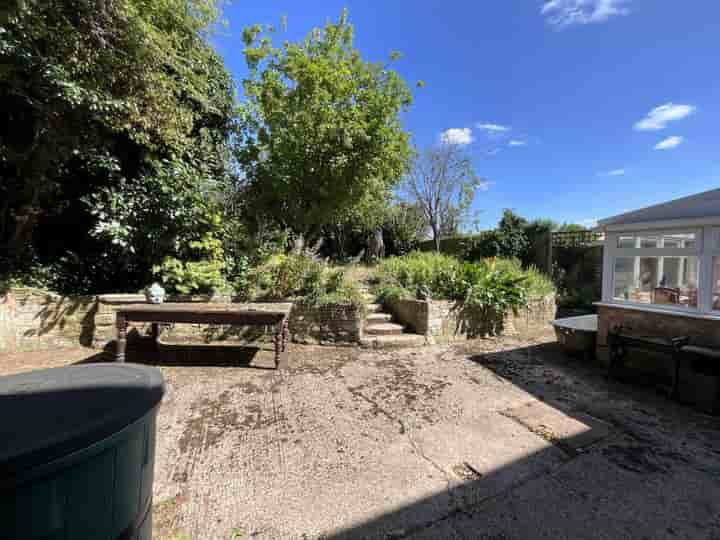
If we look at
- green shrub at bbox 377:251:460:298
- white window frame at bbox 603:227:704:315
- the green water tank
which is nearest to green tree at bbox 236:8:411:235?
green shrub at bbox 377:251:460:298

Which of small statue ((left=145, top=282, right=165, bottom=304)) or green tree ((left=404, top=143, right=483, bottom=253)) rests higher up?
green tree ((left=404, top=143, right=483, bottom=253))

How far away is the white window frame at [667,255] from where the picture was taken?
12.8 feet

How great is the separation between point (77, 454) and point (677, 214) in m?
6.12

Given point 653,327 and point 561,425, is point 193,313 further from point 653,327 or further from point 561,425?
point 653,327

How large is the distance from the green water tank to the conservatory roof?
19.0 feet

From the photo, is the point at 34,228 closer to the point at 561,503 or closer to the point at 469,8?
the point at 561,503

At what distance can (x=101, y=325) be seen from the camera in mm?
4918

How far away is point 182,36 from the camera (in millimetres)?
5406

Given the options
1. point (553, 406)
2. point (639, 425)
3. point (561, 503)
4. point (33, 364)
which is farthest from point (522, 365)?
point (33, 364)

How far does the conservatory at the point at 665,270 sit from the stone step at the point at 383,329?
3.33 m

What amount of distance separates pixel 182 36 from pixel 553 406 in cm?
800

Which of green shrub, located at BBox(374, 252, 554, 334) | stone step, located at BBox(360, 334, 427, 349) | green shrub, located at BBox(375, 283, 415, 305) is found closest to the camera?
stone step, located at BBox(360, 334, 427, 349)

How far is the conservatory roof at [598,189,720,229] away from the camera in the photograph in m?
3.86

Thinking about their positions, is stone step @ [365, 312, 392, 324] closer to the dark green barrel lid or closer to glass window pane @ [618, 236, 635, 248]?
glass window pane @ [618, 236, 635, 248]
